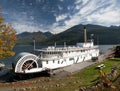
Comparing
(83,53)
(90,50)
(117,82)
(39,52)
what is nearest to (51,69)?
(39,52)

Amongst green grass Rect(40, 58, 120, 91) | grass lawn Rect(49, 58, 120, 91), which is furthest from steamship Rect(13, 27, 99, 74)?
green grass Rect(40, 58, 120, 91)

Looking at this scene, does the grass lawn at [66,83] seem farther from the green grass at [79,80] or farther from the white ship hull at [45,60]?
the white ship hull at [45,60]

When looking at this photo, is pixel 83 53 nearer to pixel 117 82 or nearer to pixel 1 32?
pixel 1 32

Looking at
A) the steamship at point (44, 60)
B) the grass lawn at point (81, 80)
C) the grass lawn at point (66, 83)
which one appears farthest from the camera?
the steamship at point (44, 60)

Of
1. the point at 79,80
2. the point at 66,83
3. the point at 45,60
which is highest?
the point at 45,60

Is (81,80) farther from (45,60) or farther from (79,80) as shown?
(45,60)

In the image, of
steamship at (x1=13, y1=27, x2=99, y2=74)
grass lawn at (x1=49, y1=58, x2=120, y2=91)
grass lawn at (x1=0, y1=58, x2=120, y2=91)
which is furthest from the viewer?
steamship at (x1=13, y1=27, x2=99, y2=74)

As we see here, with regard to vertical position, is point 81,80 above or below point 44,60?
below

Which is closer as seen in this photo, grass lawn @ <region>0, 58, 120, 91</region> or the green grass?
the green grass

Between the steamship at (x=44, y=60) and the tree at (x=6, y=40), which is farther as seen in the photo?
the steamship at (x=44, y=60)

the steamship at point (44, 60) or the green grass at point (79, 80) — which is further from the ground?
the steamship at point (44, 60)

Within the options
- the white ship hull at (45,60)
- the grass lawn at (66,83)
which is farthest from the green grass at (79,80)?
the white ship hull at (45,60)

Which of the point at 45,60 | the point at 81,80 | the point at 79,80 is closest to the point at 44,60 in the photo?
the point at 45,60

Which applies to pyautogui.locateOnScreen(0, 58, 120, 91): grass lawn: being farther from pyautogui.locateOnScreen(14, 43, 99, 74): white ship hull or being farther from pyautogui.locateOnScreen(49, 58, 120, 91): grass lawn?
pyautogui.locateOnScreen(14, 43, 99, 74): white ship hull
